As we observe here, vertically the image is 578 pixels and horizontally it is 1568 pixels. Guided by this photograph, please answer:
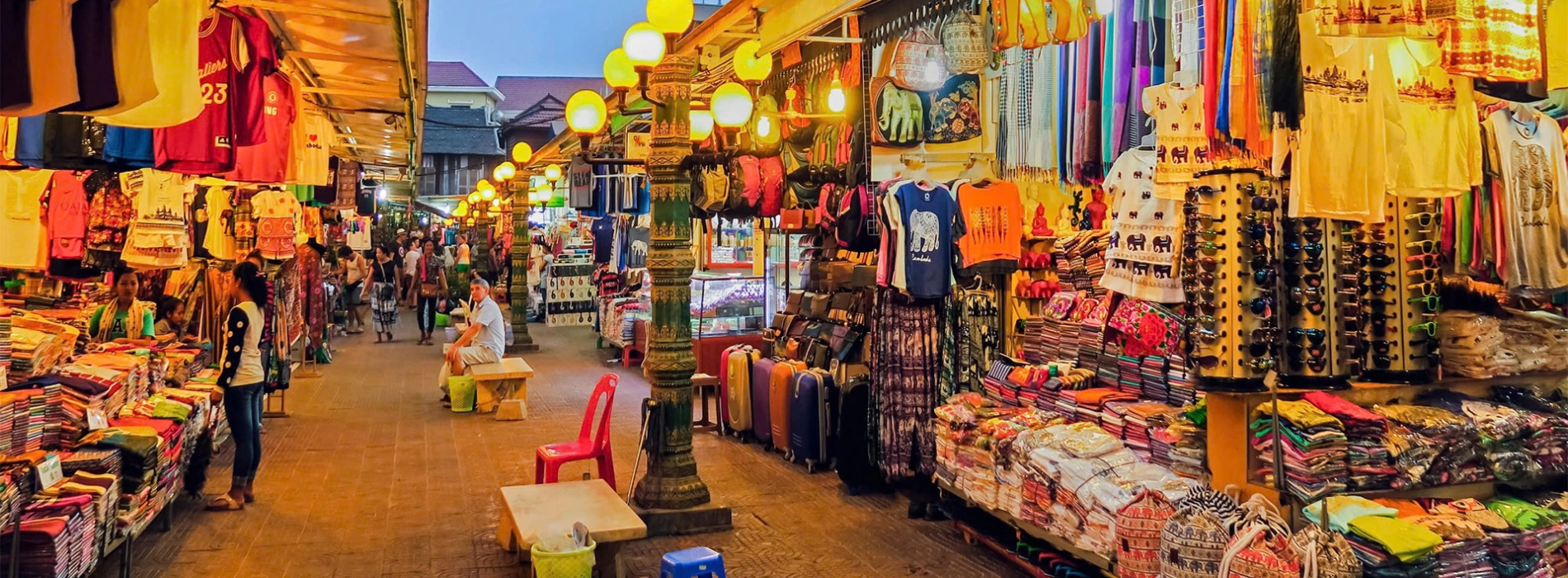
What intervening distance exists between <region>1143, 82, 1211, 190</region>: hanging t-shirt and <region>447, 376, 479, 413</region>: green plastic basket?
328 inches

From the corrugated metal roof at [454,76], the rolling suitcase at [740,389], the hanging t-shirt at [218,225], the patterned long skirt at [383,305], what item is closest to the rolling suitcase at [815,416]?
the rolling suitcase at [740,389]

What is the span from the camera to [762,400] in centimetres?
889

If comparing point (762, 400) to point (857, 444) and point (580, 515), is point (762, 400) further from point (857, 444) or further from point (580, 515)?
point (580, 515)

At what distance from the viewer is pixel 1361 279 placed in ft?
13.4

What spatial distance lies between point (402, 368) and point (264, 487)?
7224 mm

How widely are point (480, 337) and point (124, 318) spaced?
13.4 feet

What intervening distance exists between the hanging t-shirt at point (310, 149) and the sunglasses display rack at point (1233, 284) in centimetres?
456

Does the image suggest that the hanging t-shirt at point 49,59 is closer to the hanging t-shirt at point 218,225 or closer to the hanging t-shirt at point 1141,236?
the hanging t-shirt at point 1141,236

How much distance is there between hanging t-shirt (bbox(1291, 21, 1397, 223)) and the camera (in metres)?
3.61

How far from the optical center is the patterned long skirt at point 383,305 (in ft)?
59.8

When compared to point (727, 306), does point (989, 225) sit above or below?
above

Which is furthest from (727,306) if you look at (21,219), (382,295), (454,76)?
(454,76)

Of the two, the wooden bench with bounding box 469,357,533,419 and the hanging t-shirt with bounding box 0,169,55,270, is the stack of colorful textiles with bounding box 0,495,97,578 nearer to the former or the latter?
the hanging t-shirt with bounding box 0,169,55,270

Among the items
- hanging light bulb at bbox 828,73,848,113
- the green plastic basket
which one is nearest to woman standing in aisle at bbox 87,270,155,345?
the green plastic basket
